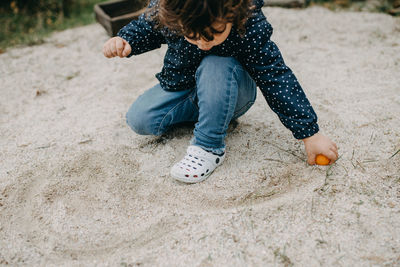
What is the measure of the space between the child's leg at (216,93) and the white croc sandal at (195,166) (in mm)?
30

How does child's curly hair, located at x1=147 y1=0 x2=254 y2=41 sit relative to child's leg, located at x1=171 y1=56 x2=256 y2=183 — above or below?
above

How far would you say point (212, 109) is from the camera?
4.06 ft

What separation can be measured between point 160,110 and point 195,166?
1.05ft

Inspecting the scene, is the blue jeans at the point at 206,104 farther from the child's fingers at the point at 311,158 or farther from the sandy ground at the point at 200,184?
the child's fingers at the point at 311,158

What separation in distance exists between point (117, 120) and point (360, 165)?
3.45 ft

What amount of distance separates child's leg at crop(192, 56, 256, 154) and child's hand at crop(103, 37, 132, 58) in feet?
0.89

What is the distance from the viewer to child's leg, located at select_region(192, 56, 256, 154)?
4.01 ft

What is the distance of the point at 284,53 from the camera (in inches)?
85.4

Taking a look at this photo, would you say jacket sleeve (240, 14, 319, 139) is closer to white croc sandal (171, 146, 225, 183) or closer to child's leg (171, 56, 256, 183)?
child's leg (171, 56, 256, 183)

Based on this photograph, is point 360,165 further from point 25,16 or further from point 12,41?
point 25,16

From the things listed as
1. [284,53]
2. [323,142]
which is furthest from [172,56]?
[284,53]

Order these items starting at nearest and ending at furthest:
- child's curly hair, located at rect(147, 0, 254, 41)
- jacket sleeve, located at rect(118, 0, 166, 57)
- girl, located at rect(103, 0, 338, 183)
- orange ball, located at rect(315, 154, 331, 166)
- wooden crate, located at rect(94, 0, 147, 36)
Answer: child's curly hair, located at rect(147, 0, 254, 41) → girl, located at rect(103, 0, 338, 183) → orange ball, located at rect(315, 154, 331, 166) → jacket sleeve, located at rect(118, 0, 166, 57) → wooden crate, located at rect(94, 0, 147, 36)

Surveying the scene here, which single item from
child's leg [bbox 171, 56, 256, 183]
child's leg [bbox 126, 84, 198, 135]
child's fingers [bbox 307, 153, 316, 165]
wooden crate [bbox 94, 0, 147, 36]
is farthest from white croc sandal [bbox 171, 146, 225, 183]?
wooden crate [bbox 94, 0, 147, 36]

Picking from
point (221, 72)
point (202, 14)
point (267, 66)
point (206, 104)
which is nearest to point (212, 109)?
point (206, 104)
